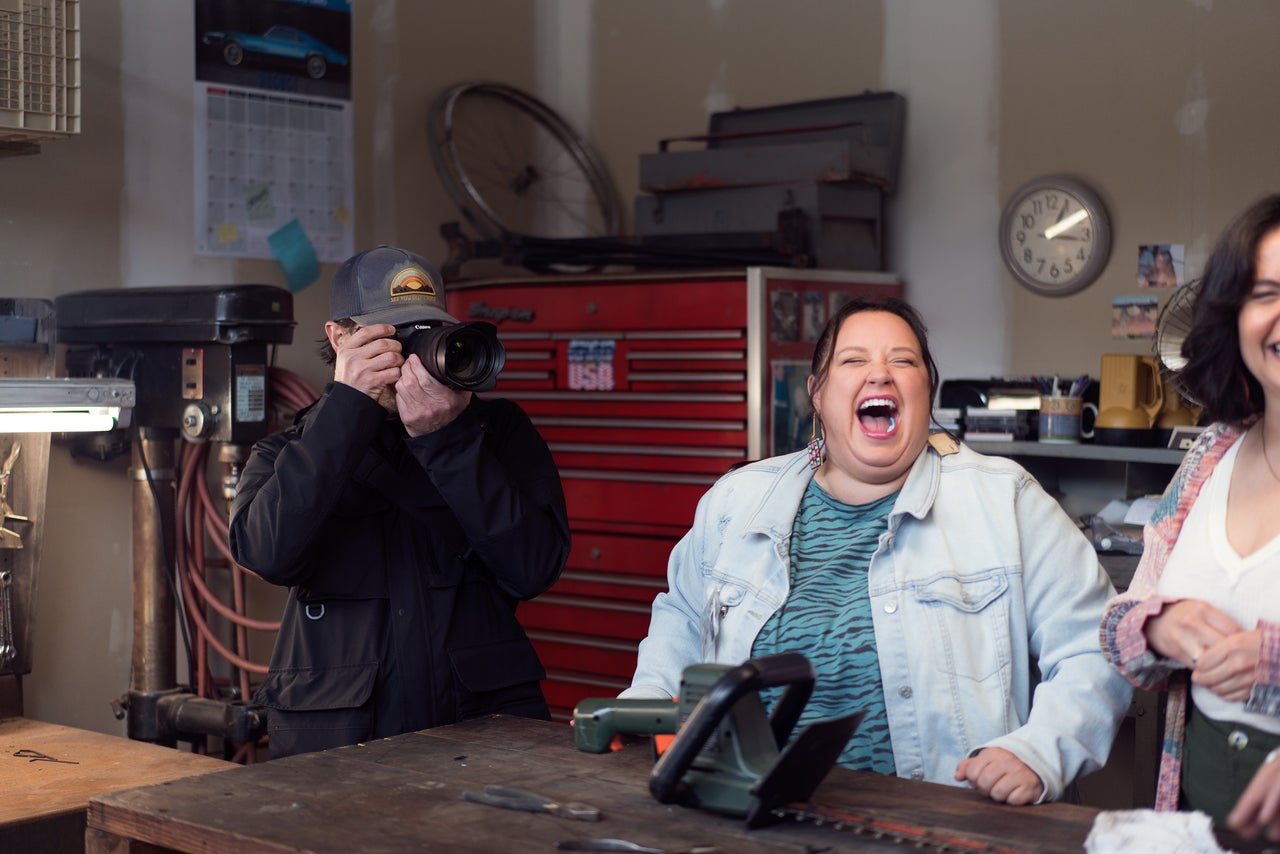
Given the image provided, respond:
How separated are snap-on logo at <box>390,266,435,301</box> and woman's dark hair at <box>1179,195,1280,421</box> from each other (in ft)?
3.95

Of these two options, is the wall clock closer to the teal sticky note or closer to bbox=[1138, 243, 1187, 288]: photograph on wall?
bbox=[1138, 243, 1187, 288]: photograph on wall

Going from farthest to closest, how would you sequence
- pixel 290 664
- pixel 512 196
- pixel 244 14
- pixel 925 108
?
1. pixel 512 196
2. pixel 925 108
3. pixel 244 14
4. pixel 290 664

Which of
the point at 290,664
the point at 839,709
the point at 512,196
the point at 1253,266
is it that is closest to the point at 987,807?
the point at 839,709

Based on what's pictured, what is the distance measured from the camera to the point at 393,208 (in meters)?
4.09

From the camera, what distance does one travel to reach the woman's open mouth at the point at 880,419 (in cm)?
200

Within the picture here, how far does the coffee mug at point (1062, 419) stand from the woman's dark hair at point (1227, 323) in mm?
1857

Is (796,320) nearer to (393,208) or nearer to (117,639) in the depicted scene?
(393,208)

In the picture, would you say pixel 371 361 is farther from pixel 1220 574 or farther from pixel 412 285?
pixel 1220 574

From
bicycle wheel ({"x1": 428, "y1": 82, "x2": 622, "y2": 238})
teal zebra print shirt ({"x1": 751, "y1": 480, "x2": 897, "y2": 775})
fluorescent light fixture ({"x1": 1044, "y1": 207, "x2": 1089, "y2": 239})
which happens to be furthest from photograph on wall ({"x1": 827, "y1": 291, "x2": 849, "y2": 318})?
teal zebra print shirt ({"x1": 751, "y1": 480, "x2": 897, "y2": 775})

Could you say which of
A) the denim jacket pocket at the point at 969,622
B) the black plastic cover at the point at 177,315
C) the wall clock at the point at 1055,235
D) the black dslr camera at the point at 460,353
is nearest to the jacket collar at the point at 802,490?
the denim jacket pocket at the point at 969,622

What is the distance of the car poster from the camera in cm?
354

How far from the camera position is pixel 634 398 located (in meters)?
3.88

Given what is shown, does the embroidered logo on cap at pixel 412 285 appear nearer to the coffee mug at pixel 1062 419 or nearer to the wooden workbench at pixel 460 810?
the wooden workbench at pixel 460 810

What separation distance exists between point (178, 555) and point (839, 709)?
1.81 m
